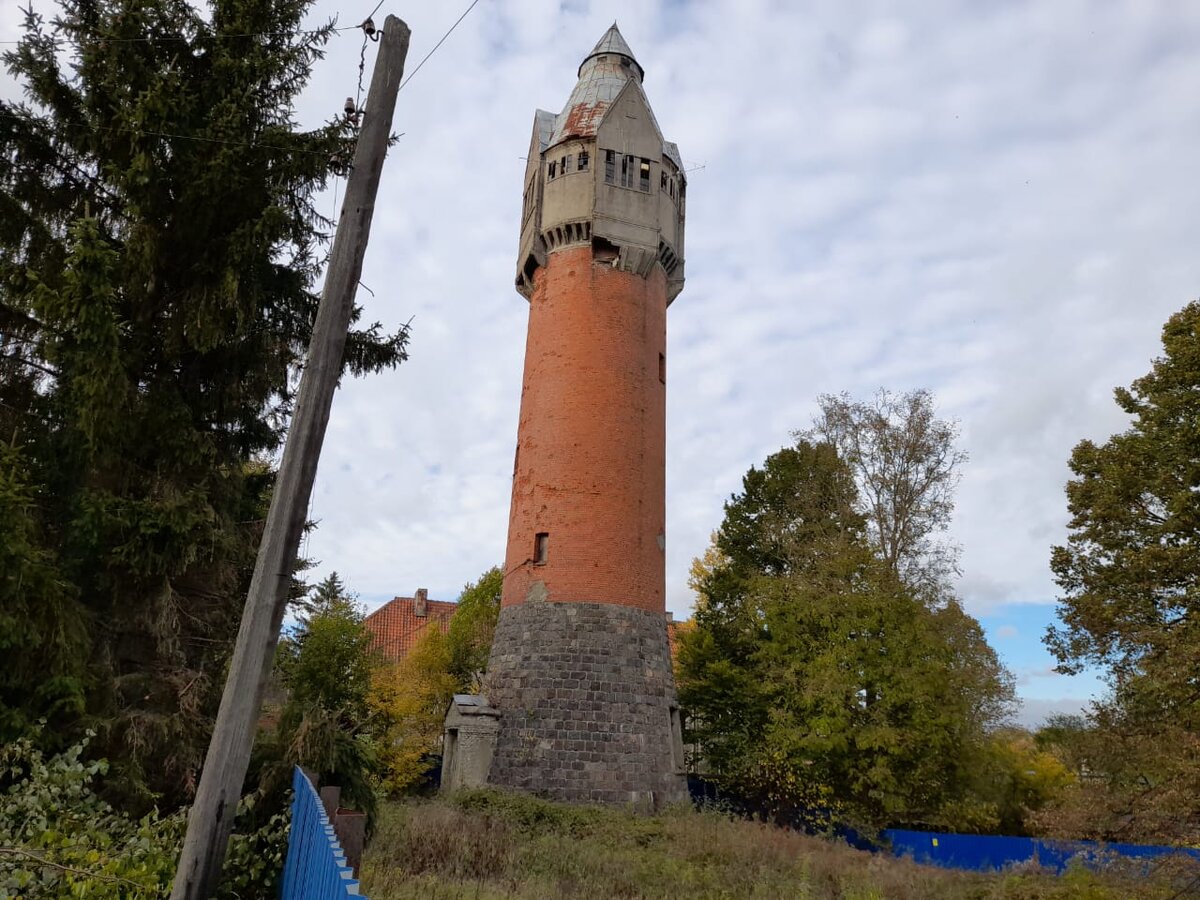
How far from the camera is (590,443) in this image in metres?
20.1

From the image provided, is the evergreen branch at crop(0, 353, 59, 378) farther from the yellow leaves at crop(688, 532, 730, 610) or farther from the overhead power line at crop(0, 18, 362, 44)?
the yellow leaves at crop(688, 532, 730, 610)

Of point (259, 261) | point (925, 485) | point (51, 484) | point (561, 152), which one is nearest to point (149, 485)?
point (51, 484)

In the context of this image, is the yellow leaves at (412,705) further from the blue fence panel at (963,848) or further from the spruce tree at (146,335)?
the spruce tree at (146,335)

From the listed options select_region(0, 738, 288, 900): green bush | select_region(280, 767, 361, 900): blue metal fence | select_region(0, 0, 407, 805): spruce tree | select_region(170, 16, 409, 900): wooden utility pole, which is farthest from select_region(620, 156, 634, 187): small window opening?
select_region(0, 738, 288, 900): green bush

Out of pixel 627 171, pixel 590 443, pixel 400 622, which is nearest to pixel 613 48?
pixel 627 171

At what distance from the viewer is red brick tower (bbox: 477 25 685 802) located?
18.0 meters

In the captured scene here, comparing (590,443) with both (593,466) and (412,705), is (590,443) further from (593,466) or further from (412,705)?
(412,705)

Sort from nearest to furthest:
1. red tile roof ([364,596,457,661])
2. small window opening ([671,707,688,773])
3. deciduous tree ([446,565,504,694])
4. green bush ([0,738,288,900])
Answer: green bush ([0,738,288,900]) < small window opening ([671,707,688,773]) < deciduous tree ([446,565,504,694]) < red tile roof ([364,596,457,661])

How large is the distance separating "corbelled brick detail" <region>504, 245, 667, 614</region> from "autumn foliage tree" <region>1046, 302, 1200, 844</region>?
29.3 feet

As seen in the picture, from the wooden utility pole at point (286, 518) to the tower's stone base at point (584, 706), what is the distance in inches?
483

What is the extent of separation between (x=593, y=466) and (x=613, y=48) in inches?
509

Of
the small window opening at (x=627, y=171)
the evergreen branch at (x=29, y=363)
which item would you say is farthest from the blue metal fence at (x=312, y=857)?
the small window opening at (x=627, y=171)

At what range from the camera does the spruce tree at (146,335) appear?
25.2 feet

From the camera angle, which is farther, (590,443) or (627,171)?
(627,171)
